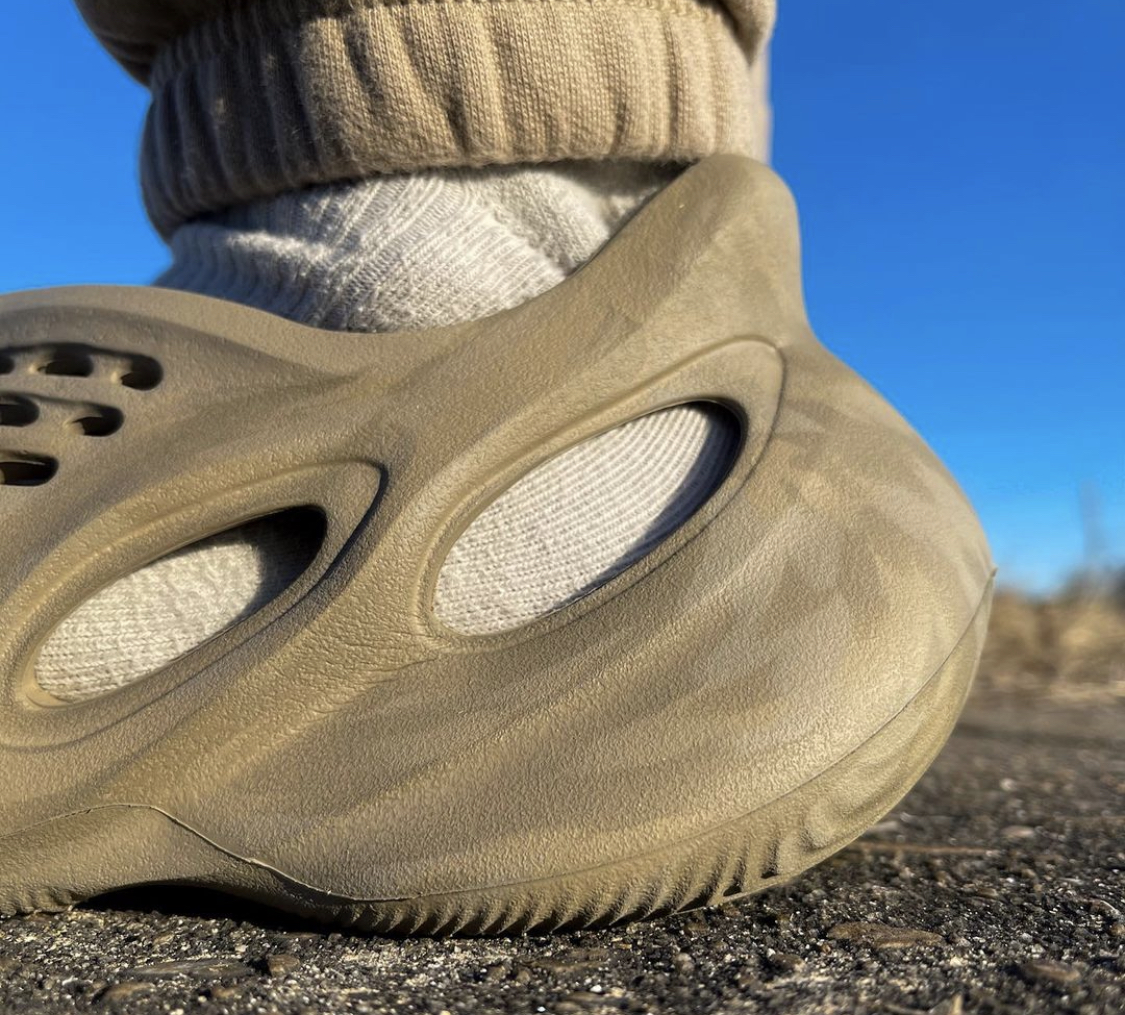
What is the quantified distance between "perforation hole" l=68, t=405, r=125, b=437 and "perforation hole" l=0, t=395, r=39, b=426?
3cm

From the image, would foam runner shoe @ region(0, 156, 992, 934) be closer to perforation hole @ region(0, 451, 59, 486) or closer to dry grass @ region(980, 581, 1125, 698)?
perforation hole @ region(0, 451, 59, 486)

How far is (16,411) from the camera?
81 cm

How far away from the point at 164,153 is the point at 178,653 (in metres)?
0.49

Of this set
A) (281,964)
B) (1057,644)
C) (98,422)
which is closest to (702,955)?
(281,964)

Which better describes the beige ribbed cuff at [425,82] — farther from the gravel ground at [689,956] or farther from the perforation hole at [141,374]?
the gravel ground at [689,956]

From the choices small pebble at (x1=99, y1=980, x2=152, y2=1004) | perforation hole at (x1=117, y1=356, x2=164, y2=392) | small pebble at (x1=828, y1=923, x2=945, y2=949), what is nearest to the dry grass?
small pebble at (x1=828, y1=923, x2=945, y2=949)

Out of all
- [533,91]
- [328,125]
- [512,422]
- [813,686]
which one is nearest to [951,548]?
[813,686]

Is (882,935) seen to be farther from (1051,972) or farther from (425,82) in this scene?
(425,82)

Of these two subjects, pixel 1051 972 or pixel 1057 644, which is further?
pixel 1057 644

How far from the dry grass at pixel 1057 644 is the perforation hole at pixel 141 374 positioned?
2432mm

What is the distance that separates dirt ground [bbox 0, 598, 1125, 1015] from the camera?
0.53m

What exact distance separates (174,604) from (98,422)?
152 mm

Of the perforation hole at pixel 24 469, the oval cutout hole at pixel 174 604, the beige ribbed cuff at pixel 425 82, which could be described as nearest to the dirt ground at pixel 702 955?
the oval cutout hole at pixel 174 604

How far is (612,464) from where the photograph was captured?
806 millimetres
